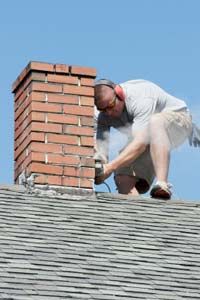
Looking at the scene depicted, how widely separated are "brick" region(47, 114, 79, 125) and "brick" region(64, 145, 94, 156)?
223mm

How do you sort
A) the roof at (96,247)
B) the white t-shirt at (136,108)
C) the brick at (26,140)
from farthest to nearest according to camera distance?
the white t-shirt at (136,108), the brick at (26,140), the roof at (96,247)

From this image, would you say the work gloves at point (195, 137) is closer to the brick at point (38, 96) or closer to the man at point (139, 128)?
the man at point (139, 128)

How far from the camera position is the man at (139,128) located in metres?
12.7

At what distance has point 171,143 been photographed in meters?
13.0

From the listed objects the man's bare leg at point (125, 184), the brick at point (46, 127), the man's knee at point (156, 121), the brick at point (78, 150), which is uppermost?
the man's knee at point (156, 121)

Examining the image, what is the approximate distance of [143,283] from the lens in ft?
33.6

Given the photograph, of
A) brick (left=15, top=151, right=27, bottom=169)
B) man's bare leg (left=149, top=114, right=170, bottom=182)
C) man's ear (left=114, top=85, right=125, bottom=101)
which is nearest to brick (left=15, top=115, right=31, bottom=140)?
brick (left=15, top=151, right=27, bottom=169)

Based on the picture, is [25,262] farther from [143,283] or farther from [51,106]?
[51,106]

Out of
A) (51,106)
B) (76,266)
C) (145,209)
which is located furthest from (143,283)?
(51,106)

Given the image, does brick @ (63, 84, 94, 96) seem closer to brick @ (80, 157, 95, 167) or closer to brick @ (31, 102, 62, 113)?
brick @ (31, 102, 62, 113)

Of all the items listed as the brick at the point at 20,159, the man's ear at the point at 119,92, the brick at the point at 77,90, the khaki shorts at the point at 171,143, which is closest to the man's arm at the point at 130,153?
the khaki shorts at the point at 171,143

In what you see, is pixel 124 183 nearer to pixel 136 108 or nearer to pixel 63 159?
pixel 136 108

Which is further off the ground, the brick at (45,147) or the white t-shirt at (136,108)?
the white t-shirt at (136,108)

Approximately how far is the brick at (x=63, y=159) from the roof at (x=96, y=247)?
334 millimetres
